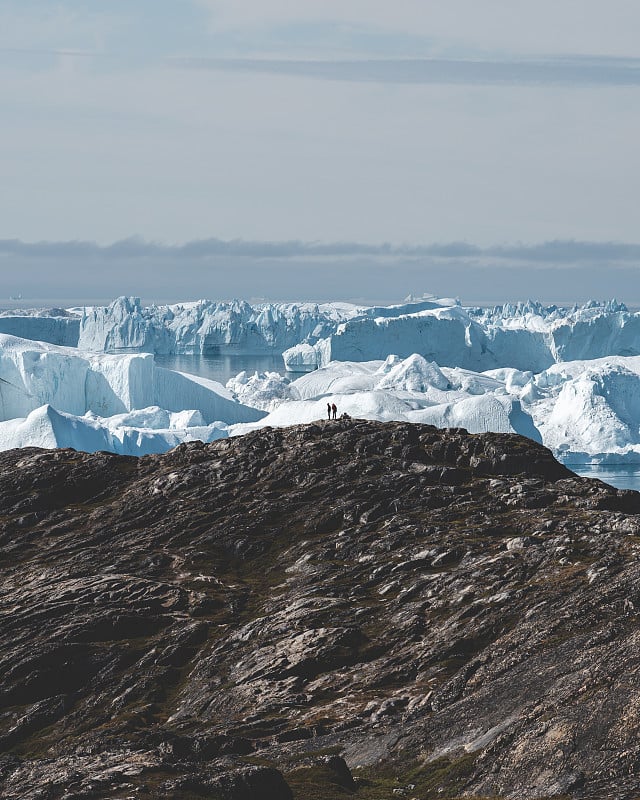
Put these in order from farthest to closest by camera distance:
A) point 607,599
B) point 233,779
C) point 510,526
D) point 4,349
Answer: point 4,349
point 510,526
point 607,599
point 233,779

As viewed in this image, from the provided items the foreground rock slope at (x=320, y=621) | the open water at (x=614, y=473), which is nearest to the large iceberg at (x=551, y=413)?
the open water at (x=614, y=473)

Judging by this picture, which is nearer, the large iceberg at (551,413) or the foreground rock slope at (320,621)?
the foreground rock slope at (320,621)

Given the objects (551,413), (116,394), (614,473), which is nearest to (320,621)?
(614,473)

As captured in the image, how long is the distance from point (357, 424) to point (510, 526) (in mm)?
19024

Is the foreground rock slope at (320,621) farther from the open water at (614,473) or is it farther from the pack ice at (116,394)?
the open water at (614,473)

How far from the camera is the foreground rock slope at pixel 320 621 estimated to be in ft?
88.5

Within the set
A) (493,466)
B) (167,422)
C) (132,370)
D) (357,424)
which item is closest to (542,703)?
(493,466)

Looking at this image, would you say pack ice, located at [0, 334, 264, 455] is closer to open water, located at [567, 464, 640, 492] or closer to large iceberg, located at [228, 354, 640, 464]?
large iceberg, located at [228, 354, 640, 464]

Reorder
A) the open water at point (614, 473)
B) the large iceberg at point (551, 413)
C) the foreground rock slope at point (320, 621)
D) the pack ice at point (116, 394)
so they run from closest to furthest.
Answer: the foreground rock slope at point (320, 621), the open water at point (614, 473), the pack ice at point (116, 394), the large iceberg at point (551, 413)

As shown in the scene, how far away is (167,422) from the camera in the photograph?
170500mm

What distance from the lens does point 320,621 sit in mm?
45406

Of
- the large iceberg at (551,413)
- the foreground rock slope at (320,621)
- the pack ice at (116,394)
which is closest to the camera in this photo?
the foreground rock slope at (320,621)

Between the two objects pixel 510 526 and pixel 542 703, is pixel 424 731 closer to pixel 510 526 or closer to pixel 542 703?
pixel 542 703

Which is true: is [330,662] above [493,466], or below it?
below
